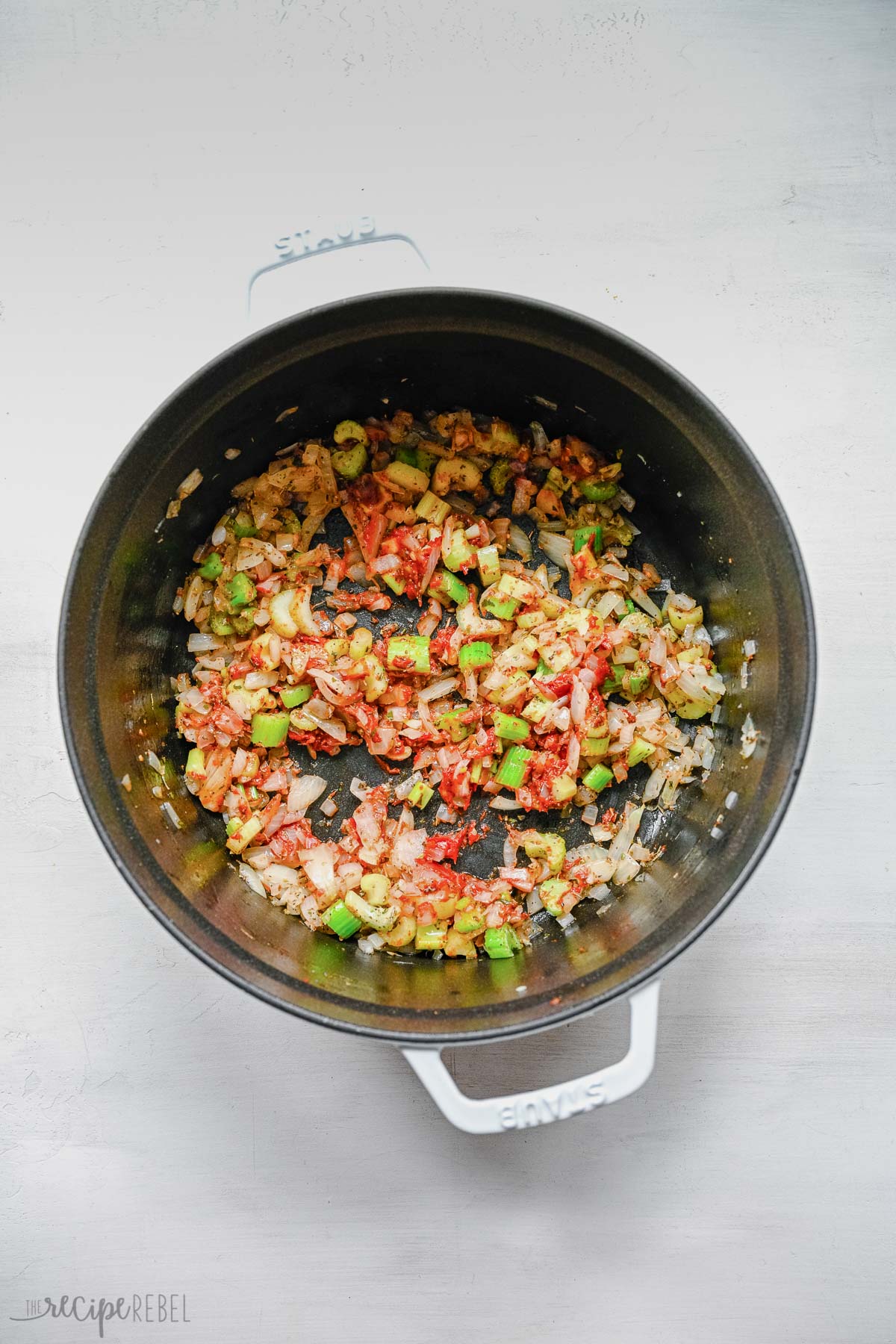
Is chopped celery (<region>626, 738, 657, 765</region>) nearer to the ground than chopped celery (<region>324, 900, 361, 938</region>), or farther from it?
farther from it

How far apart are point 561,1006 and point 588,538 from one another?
84 centimetres

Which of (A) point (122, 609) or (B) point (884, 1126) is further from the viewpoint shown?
(B) point (884, 1126)

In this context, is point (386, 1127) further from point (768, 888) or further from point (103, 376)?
point (103, 376)

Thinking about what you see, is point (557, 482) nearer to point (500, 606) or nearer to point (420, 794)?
point (500, 606)

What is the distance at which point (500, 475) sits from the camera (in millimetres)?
1685

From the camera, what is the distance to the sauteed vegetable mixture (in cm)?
158

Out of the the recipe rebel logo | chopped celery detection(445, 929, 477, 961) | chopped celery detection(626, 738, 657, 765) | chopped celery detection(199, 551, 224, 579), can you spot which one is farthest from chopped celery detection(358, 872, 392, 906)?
the the recipe rebel logo

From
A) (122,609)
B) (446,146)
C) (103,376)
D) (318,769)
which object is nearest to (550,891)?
(318,769)

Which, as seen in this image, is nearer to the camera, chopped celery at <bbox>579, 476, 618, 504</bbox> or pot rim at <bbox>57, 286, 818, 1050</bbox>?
pot rim at <bbox>57, 286, 818, 1050</bbox>

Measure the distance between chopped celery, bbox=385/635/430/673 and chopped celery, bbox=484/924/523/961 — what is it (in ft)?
1.61

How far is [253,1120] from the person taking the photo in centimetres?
161

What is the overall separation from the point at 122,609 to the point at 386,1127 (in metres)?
1.05

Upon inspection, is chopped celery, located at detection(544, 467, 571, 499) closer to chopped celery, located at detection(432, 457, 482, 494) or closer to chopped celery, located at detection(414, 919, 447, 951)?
chopped celery, located at detection(432, 457, 482, 494)

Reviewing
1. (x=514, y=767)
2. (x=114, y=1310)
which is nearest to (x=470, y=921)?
(x=514, y=767)
